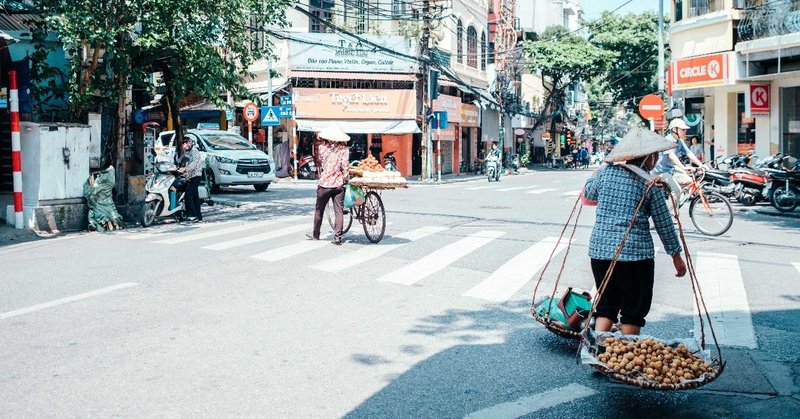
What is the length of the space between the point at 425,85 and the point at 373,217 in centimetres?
2285

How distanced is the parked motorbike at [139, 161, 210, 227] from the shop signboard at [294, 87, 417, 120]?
18.0m

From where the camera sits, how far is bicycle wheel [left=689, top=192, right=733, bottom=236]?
1229cm

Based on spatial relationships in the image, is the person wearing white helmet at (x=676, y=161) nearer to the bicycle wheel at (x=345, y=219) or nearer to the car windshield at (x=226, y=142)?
the bicycle wheel at (x=345, y=219)

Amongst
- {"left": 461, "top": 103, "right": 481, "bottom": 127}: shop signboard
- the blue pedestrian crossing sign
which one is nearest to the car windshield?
the blue pedestrian crossing sign

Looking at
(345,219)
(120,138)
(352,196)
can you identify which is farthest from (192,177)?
(352,196)

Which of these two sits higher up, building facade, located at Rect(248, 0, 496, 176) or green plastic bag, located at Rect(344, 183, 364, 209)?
building facade, located at Rect(248, 0, 496, 176)

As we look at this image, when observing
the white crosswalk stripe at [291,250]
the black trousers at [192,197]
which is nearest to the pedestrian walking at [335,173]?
the white crosswalk stripe at [291,250]

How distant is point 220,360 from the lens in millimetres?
5559

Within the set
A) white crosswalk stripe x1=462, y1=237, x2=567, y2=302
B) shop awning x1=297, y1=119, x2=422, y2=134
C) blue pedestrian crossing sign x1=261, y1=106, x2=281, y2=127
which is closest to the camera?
white crosswalk stripe x1=462, y1=237, x2=567, y2=302

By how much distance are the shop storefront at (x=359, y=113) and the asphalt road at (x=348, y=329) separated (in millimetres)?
21272

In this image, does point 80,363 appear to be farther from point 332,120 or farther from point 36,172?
point 332,120

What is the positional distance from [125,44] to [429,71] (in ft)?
62.1

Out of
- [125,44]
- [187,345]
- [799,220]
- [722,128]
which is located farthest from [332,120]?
[187,345]

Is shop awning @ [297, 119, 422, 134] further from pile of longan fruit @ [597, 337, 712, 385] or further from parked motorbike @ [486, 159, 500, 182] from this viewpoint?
pile of longan fruit @ [597, 337, 712, 385]
